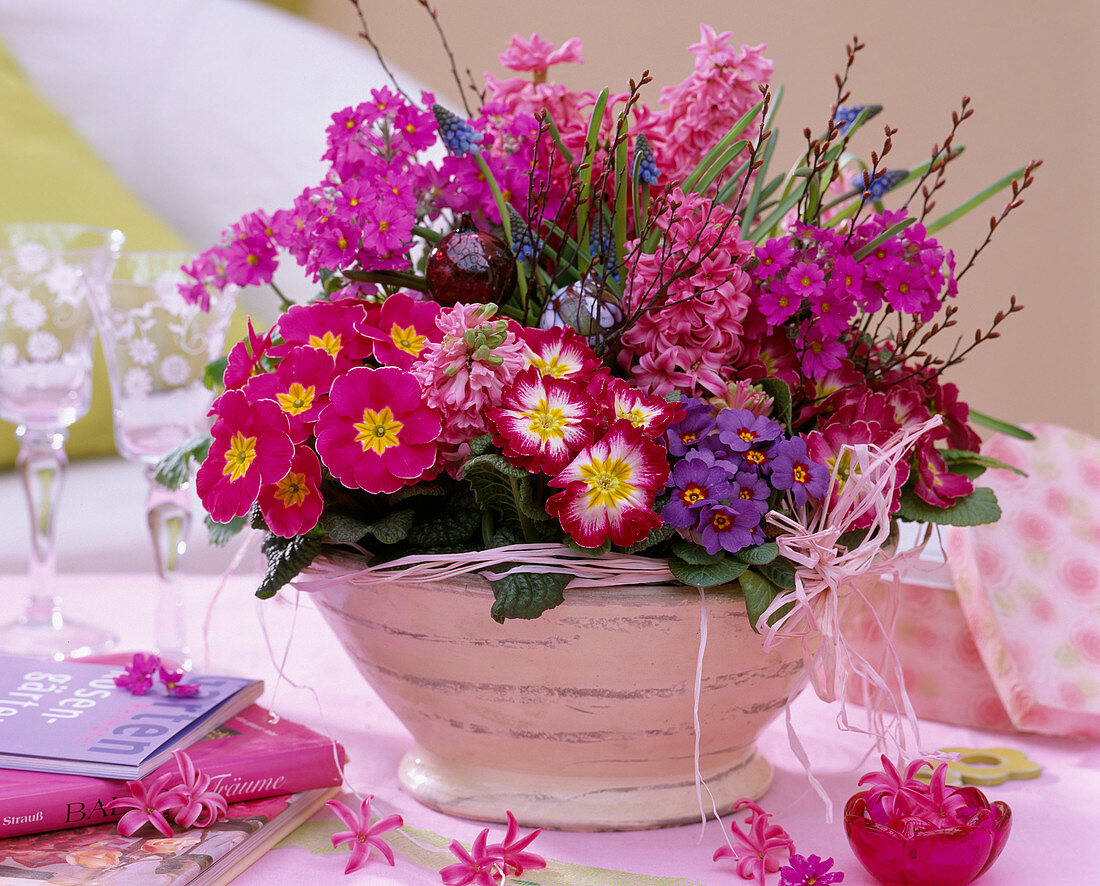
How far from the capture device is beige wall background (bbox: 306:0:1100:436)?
87.4 inches

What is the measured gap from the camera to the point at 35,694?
0.64 m

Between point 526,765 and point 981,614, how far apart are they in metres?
0.35

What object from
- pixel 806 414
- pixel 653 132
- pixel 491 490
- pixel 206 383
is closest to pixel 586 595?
pixel 491 490

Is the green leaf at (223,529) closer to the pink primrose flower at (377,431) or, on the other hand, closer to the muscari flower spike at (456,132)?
the pink primrose flower at (377,431)

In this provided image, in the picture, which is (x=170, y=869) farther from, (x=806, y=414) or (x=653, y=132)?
(x=653, y=132)

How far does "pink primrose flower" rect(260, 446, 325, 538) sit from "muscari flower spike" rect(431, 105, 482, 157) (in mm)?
210

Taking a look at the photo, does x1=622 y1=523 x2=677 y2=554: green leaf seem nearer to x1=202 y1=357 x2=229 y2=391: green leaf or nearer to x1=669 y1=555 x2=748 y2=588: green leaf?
x1=669 y1=555 x2=748 y2=588: green leaf

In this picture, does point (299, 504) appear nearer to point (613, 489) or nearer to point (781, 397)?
point (613, 489)

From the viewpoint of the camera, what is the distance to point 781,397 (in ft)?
1.90

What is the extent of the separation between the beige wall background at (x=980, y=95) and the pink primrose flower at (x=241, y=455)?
6.11 ft

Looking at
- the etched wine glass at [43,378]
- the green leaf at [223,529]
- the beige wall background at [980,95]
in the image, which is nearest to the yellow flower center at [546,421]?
the green leaf at [223,529]

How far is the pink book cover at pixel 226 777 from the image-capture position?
1.73 feet

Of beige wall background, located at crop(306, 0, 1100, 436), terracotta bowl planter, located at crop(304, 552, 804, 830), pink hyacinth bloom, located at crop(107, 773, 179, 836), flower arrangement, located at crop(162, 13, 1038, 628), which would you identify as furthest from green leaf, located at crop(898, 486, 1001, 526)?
beige wall background, located at crop(306, 0, 1100, 436)

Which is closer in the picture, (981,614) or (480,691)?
(480,691)
